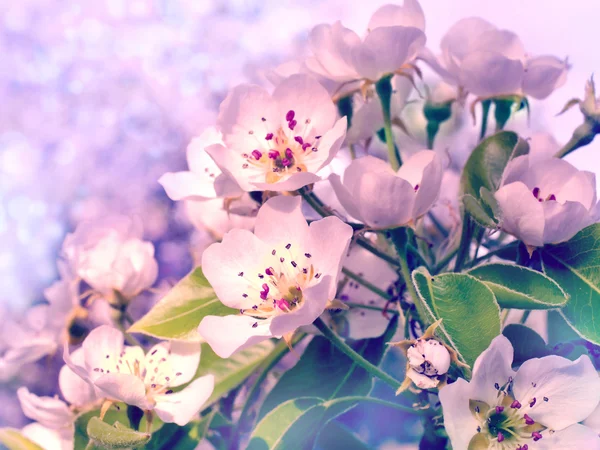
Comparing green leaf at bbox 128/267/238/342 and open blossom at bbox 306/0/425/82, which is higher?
open blossom at bbox 306/0/425/82

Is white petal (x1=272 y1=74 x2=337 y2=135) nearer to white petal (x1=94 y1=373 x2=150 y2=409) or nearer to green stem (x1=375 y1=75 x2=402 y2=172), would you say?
green stem (x1=375 y1=75 x2=402 y2=172)

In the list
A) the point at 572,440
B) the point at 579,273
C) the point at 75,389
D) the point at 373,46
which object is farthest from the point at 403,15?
the point at 75,389

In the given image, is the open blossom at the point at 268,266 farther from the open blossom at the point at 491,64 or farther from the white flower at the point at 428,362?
the open blossom at the point at 491,64

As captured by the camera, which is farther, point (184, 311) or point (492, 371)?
point (184, 311)

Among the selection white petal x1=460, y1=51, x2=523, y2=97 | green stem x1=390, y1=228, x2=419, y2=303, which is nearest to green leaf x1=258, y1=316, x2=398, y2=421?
green stem x1=390, y1=228, x2=419, y2=303

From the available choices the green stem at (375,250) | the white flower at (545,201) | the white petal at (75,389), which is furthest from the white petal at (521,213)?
the white petal at (75,389)

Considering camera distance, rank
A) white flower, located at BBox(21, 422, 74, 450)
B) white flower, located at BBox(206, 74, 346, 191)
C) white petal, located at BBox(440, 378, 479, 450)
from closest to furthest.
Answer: white petal, located at BBox(440, 378, 479, 450) → white flower, located at BBox(206, 74, 346, 191) → white flower, located at BBox(21, 422, 74, 450)

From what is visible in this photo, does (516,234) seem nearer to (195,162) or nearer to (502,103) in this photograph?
(502,103)

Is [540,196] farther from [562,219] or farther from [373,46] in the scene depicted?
[373,46]
